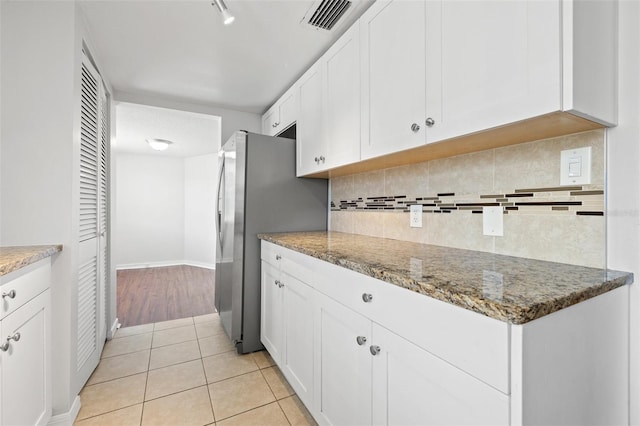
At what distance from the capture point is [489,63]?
3.08ft

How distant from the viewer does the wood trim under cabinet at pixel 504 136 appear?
2.93 ft

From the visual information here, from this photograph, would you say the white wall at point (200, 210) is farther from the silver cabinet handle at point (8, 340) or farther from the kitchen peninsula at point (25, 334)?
the silver cabinet handle at point (8, 340)

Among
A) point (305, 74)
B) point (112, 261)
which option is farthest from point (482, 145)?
point (112, 261)

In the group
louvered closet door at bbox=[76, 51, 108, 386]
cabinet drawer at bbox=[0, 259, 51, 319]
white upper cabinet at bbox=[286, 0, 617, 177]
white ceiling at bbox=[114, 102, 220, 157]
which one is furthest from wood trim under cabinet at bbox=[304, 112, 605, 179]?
white ceiling at bbox=[114, 102, 220, 157]

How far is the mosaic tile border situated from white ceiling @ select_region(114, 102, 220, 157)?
7.89 ft

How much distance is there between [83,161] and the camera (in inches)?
67.9

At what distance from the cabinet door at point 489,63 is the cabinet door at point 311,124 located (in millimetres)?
911

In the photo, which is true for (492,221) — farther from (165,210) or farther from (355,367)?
(165,210)

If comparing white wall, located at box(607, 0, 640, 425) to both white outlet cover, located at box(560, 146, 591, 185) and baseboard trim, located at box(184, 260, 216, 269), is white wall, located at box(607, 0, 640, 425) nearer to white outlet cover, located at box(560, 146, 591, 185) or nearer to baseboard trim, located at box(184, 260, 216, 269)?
white outlet cover, located at box(560, 146, 591, 185)

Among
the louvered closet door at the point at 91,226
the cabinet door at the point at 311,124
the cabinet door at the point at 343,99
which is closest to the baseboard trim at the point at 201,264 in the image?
the louvered closet door at the point at 91,226

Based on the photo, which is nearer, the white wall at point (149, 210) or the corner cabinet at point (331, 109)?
the corner cabinet at point (331, 109)

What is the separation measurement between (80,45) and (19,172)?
0.74 meters

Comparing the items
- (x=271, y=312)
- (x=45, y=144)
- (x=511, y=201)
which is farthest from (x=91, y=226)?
(x=511, y=201)

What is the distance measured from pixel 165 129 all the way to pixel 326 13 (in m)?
3.10
